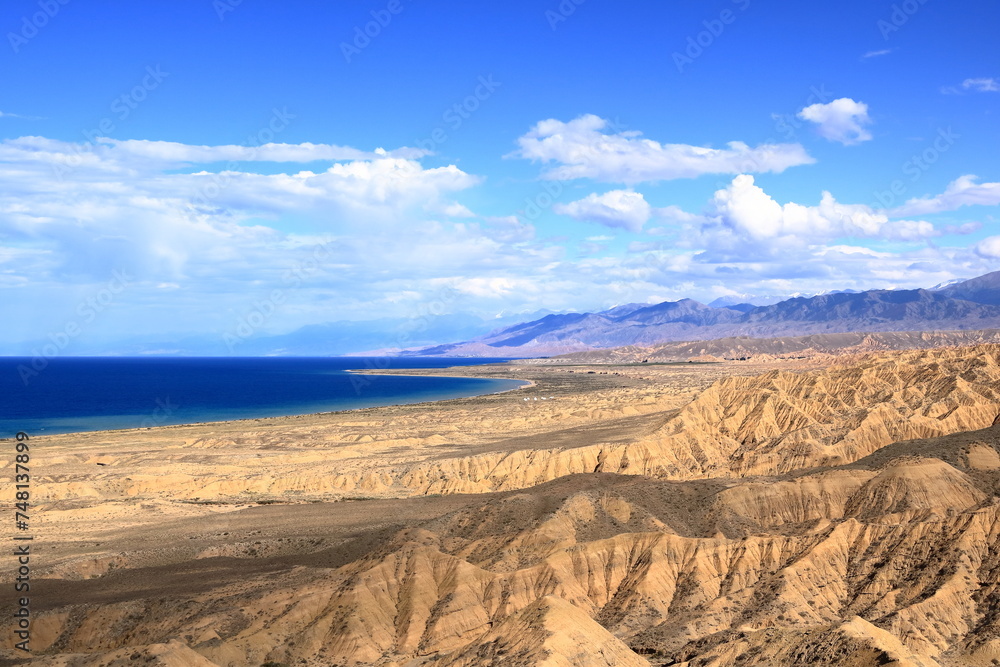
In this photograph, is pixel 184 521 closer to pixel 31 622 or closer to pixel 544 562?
pixel 31 622

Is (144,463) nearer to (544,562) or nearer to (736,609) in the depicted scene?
Answer: (544,562)

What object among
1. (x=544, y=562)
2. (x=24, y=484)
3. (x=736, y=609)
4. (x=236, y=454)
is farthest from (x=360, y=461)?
(x=736, y=609)

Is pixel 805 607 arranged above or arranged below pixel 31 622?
below

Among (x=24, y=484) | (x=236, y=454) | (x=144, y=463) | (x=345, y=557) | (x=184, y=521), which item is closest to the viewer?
(x=345, y=557)

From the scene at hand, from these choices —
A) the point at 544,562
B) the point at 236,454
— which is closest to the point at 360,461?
the point at 236,454

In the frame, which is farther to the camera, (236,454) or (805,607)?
A: (236,454)

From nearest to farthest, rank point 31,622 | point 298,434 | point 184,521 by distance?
point 31,622
point 184,521
point 298,434
